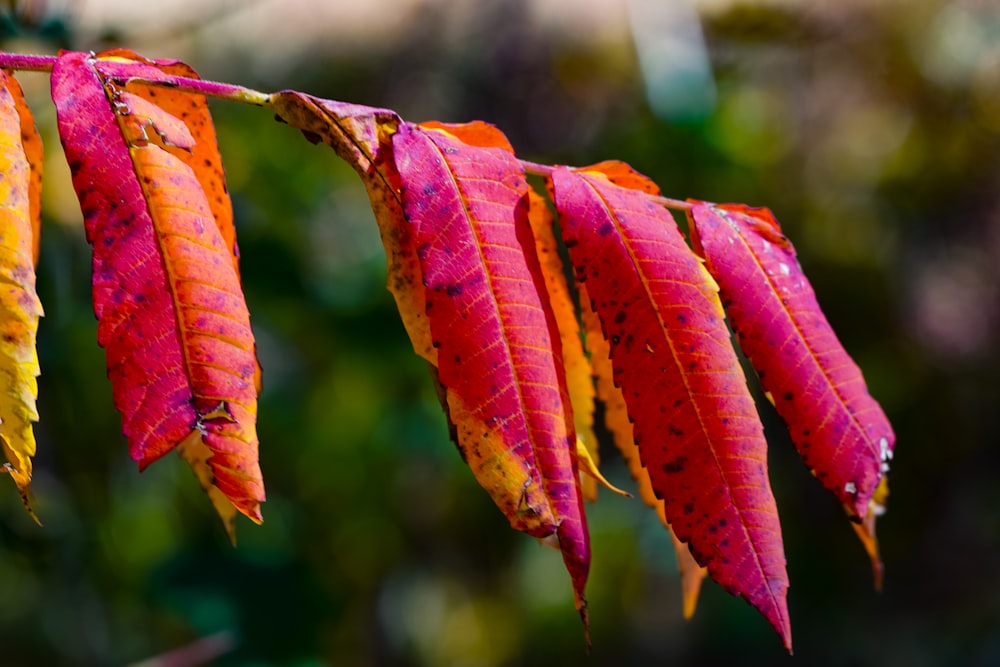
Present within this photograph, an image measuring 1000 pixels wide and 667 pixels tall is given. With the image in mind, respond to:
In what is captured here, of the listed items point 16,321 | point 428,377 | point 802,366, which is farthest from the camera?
point 428,377

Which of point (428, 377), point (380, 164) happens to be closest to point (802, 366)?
point (380, 164)

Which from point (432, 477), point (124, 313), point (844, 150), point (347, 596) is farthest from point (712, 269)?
point (844, 150)

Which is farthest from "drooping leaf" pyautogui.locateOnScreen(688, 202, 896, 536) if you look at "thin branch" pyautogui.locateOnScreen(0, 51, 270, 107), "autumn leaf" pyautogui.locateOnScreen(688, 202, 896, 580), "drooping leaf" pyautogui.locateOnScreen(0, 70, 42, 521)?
"drooping leaf" pyautogui.locateOnScreen(0, 70, 42, 521)

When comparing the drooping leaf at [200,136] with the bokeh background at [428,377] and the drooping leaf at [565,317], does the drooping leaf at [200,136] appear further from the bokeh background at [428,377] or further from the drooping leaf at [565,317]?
the bokeh background at [428,377]

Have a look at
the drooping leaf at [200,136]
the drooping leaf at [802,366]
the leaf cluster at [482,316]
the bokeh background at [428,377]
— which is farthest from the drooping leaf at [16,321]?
the bokeh background at [428,377]

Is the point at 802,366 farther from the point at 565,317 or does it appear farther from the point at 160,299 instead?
the point at 160,299

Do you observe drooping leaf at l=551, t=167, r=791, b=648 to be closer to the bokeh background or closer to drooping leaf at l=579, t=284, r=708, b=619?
drooping leaf at l=579, t=284, r=708, b=619
